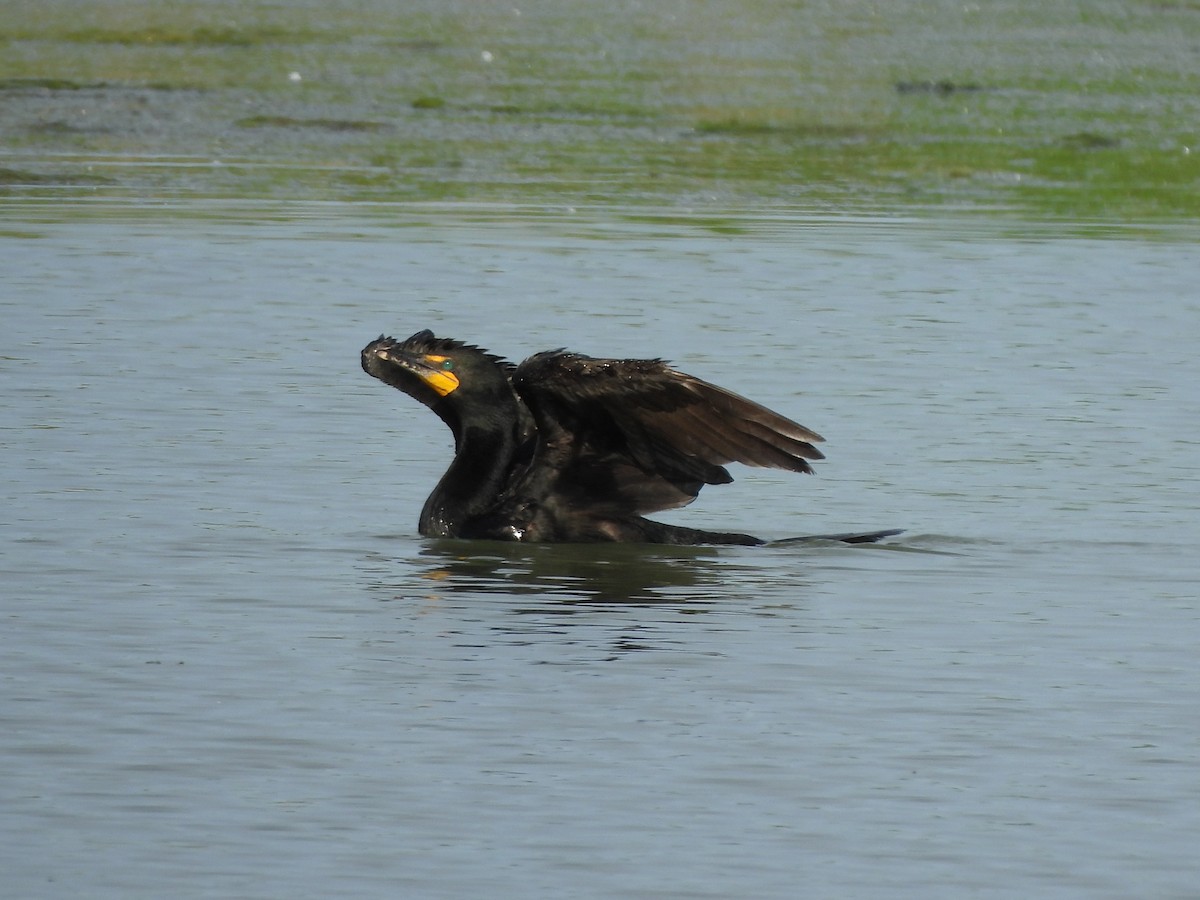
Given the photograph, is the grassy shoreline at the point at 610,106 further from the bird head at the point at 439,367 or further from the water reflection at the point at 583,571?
the water reflection at the point at 583,571

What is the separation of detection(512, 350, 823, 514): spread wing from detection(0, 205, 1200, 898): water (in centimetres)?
25

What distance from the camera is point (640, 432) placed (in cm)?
893

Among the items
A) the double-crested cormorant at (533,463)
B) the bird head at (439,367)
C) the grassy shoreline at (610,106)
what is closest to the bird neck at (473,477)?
the double-crested cormorant at (533,463)

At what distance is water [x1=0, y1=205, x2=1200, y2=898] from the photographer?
561 centimetres

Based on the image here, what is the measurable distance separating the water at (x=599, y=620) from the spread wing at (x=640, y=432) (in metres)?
0.25

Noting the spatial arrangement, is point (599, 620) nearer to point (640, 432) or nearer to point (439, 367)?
point (640, 432)

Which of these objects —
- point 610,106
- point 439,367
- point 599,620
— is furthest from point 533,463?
A: point 610,106

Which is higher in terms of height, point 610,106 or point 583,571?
point 610,106

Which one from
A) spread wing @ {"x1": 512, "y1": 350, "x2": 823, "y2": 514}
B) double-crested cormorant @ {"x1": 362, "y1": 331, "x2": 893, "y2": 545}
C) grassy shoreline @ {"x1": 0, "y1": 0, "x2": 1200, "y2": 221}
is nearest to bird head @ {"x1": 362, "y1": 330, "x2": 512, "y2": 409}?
double-crested cormorant @ {"x1": 362, "y1": 331, "x2": 893, "y2": 545}

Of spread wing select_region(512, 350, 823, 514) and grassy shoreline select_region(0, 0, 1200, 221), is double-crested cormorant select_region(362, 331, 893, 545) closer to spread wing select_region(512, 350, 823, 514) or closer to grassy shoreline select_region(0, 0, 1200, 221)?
spread wing select_region(512, 350, 823, 514)

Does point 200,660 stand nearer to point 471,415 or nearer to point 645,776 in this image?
point 645,776

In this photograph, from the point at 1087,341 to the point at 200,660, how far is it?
7.55 metres

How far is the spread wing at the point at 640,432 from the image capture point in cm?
861

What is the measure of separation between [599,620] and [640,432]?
1255mm
